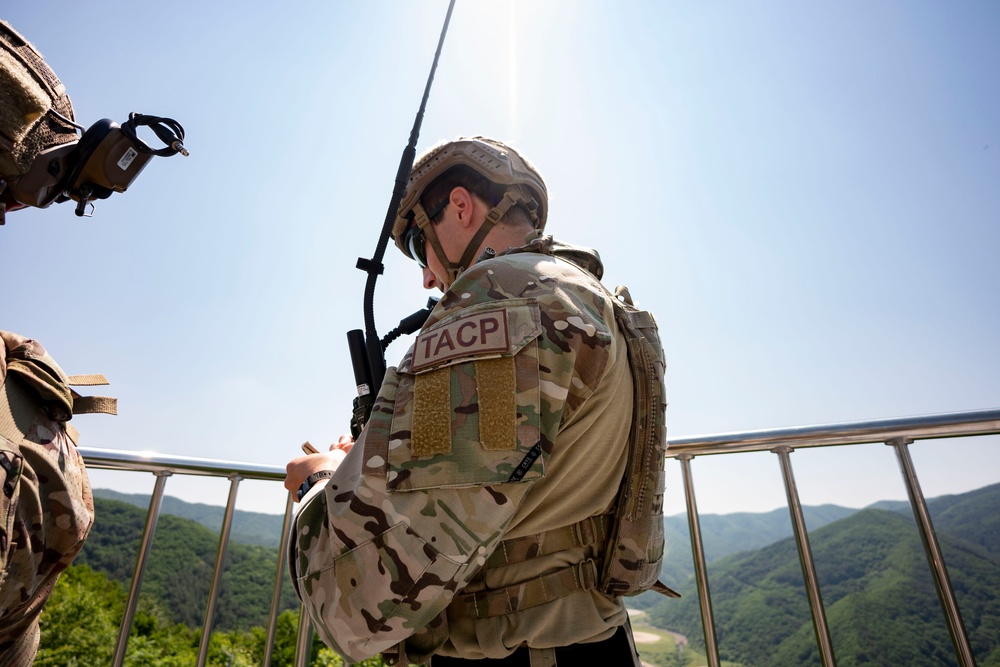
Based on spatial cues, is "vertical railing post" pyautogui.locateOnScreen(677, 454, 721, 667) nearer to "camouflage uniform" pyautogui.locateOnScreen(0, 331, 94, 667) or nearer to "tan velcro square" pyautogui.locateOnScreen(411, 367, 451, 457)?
"tan velcro square" pyautogui.locateOnScreen(411, 367, 451, 457)

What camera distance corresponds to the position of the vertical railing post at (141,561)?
2.54m

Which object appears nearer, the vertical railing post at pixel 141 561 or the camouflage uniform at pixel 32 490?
the camouflage uniform at pixel 32 490

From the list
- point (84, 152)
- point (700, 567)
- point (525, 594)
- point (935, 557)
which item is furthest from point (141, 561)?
point (935, 557)

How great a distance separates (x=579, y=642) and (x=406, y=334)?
1.06m

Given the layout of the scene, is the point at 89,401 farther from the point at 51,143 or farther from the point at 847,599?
the point at 847,599

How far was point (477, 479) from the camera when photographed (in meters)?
1.00

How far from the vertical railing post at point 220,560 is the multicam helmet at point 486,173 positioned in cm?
186

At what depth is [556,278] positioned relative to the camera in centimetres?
132

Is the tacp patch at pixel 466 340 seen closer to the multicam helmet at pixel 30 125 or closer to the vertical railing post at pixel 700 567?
the multicam helmet at pixel 30 125

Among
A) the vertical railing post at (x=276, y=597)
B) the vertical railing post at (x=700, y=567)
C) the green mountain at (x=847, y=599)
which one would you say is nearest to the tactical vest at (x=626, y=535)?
the vertical railing post at (x=700, y=567)

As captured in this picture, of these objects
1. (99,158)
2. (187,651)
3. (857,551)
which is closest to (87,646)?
(187,651)

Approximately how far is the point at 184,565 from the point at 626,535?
33.0 m

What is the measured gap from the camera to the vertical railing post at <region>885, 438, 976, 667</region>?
184 cm

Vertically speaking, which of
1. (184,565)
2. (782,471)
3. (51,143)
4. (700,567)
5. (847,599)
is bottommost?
(847,599)
